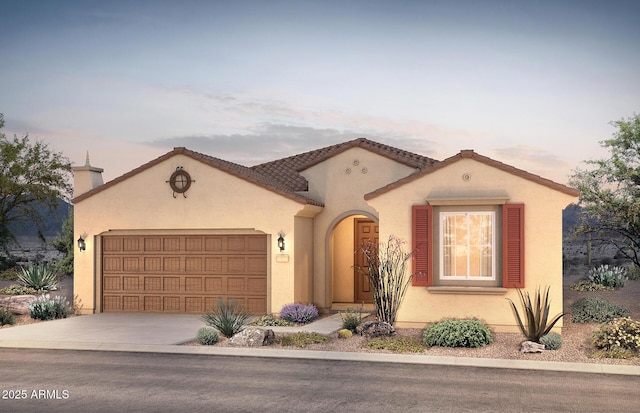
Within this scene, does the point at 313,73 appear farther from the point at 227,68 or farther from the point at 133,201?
the point at 133,201

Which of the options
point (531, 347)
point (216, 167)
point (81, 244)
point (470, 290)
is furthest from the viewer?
point (81, 244)

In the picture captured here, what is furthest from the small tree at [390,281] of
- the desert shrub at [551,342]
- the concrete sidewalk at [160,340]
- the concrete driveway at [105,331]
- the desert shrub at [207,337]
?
the concrete driveway at [105,331]

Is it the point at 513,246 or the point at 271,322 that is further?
the point at 271,322

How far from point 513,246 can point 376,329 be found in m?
3.72

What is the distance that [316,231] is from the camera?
21609 mm

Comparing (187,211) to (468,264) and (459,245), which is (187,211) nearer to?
(459,245)

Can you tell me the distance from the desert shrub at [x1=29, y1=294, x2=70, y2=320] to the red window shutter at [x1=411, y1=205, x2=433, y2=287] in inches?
386

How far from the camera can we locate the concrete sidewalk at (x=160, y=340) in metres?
13.4


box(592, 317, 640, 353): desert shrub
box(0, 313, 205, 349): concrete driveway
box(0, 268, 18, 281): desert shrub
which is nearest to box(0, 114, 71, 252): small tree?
box(0, 268, 18, 281): desert shrub

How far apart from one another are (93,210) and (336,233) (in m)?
7.20

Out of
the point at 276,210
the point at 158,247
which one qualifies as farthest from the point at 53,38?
the point at 276,210

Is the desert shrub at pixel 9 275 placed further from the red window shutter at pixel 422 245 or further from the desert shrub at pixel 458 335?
the desert shrub at pixel 458 335

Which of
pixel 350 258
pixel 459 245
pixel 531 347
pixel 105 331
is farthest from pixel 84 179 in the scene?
pixel 531 347

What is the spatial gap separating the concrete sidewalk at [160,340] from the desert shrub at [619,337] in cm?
124
